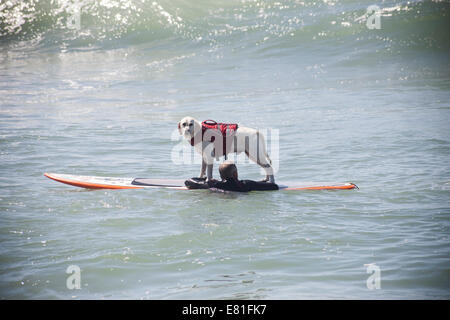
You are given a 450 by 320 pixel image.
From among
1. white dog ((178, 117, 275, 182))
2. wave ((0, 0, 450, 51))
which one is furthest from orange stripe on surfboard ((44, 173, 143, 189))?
wave ((0, 0, 450, 51))

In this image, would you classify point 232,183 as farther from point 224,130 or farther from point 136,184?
point 136,184

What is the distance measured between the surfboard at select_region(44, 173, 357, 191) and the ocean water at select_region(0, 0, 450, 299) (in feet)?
0.52

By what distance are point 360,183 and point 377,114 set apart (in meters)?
7.14

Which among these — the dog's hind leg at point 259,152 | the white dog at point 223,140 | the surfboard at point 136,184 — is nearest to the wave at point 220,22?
the surfboard at point 136,184

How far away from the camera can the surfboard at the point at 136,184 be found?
354 inches

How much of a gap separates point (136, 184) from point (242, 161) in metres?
3.25

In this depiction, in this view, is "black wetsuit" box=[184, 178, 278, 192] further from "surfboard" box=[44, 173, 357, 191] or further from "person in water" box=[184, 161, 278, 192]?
"surfboard" box=[44, 173, 357, 191]

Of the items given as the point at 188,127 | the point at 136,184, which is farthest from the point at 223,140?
the point at 136,184

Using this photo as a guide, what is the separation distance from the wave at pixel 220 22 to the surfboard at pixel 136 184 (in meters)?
20.3

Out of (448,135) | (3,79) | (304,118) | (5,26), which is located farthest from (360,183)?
(5,26)

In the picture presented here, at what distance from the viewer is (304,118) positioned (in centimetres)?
1634

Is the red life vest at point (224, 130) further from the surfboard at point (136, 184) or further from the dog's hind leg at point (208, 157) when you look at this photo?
the surfboard at point (136, 184)
